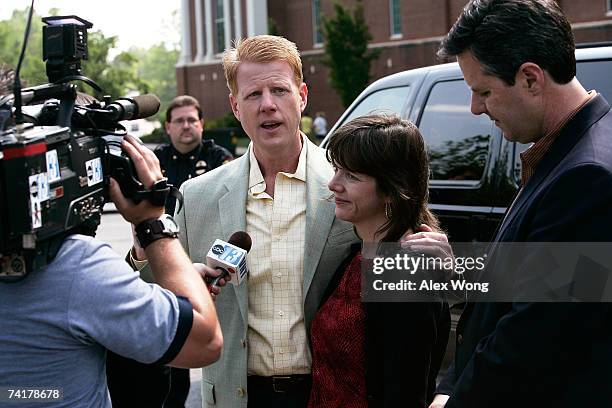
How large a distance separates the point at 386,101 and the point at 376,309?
11.4 feet

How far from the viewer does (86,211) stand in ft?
7.04

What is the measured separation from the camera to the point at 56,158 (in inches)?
79.7

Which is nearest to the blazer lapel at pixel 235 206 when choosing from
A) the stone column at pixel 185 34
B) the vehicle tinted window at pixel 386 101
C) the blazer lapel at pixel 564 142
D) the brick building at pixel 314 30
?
the blazer lapel at pixel 564 142

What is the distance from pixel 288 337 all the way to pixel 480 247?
82.5 inches

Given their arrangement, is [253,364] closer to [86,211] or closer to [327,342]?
[327,342]

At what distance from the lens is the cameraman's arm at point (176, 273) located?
7.13ft

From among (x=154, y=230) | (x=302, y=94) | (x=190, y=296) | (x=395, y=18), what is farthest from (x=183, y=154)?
(x=395, y=18)

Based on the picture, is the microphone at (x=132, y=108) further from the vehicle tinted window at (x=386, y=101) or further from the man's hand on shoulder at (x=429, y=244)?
the vehicle tinted window at (x=386, y=101)

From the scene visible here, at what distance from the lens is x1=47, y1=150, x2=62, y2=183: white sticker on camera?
199cm

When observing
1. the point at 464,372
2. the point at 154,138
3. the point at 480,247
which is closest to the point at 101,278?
the point at 464,372

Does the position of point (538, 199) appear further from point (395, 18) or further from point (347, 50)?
point (395, 18)

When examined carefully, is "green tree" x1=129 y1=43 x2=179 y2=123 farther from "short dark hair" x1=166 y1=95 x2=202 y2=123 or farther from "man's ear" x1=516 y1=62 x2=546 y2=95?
"man's ear" x1=516 y1=62 x2=546 y2=95

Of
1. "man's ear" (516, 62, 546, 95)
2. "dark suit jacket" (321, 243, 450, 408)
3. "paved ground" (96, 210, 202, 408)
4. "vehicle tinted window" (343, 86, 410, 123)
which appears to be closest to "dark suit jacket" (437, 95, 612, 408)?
"man's ear" (516, 62, 546, 95)

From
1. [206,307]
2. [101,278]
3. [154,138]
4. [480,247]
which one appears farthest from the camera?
[154,138]
